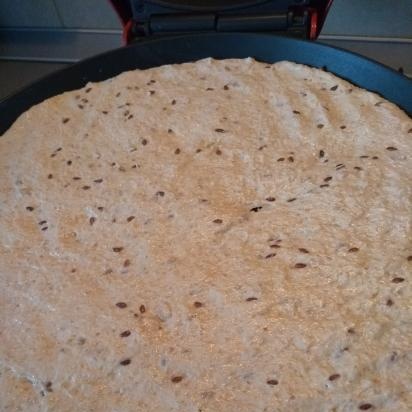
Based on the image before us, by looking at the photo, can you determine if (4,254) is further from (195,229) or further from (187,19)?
(187,19)

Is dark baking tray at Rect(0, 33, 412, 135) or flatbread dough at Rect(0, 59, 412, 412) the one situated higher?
dark baking tray at Rect(0, 33, 412, 135)

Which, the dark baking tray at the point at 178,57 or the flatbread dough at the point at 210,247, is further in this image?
the dark baking tray at the point at 178,57

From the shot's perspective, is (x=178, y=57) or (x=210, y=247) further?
(x=178, y=57)

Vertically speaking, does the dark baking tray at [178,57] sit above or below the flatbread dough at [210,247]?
above

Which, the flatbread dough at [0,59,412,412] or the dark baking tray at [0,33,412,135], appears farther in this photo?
the dark baking tray at [0,33,412,135]
